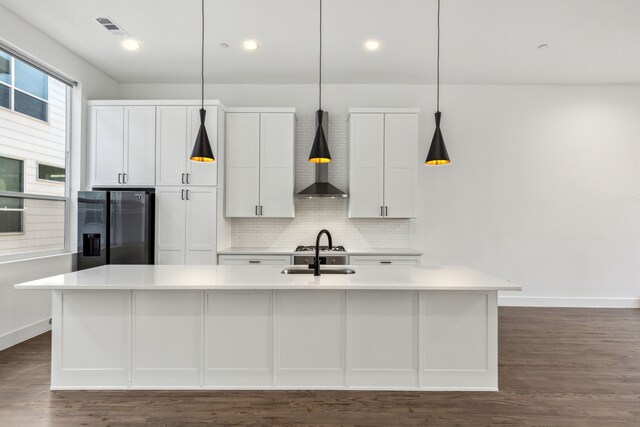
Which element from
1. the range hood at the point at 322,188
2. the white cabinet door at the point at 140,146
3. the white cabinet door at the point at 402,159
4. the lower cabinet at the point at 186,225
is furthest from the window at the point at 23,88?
the white cabinet door at the point at 402,159

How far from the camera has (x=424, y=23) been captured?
346cm

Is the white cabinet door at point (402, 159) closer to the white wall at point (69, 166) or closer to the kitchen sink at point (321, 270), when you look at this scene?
the kitchen sink at point (321, 270)

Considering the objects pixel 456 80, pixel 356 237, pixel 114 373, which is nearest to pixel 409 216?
pixel 356 237

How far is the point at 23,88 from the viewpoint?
366cm

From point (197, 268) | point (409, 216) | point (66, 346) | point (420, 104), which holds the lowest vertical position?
point (66, 346)

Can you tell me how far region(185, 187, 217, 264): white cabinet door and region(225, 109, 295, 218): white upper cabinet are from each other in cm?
31

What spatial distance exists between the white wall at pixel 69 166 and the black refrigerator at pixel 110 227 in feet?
0.79

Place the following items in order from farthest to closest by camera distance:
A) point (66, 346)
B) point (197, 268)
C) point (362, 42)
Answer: point (362, 42), point (197, 268), point (66, 346)

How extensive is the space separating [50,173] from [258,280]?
3.22 meters

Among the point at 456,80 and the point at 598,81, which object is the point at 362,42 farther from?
the point at 598,81

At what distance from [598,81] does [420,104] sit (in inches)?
96.9

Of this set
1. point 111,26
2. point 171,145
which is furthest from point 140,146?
point 111,26

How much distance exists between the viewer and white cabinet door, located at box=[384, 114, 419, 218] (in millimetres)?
4645

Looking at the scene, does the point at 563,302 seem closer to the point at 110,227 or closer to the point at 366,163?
the point at 366,163
